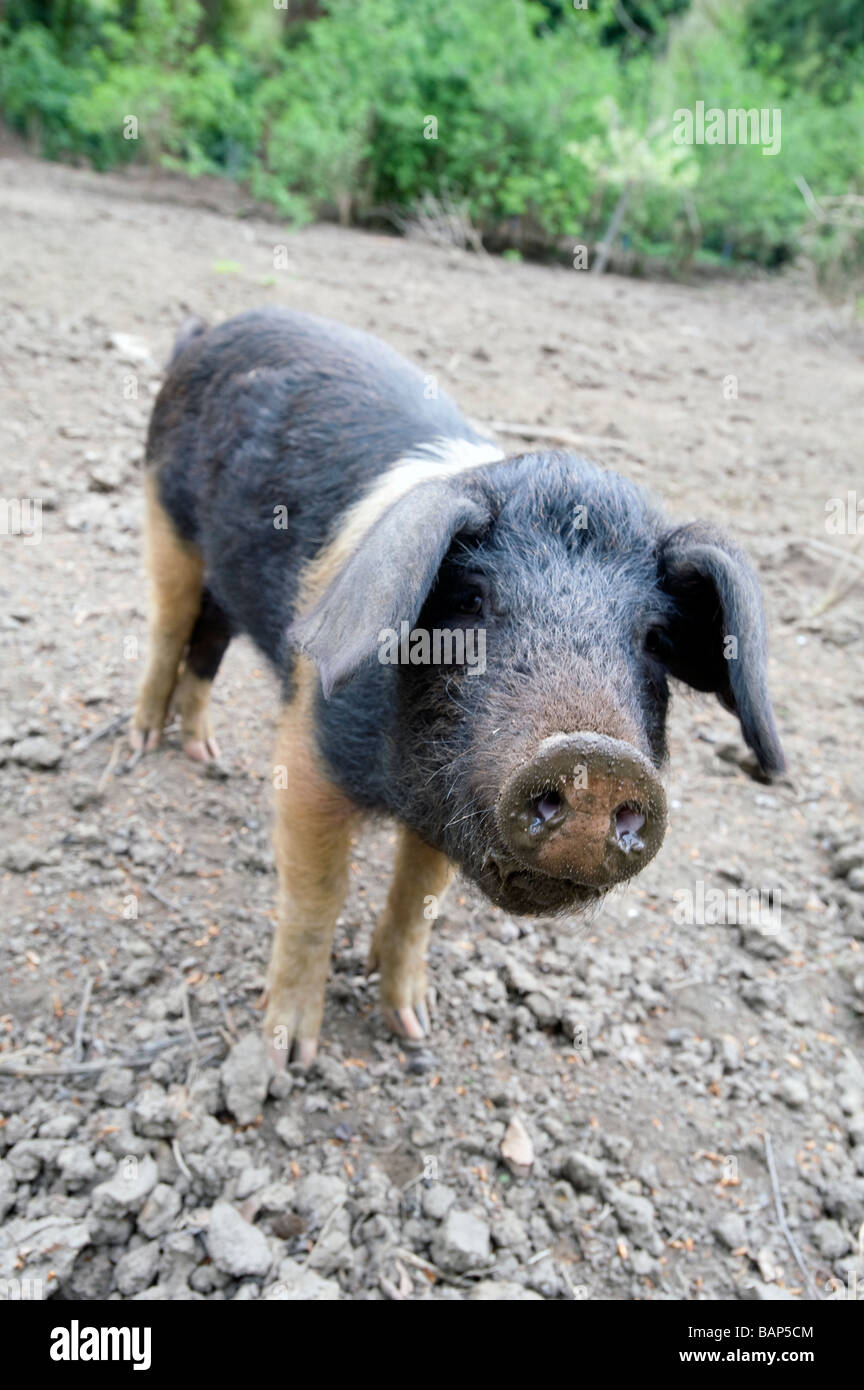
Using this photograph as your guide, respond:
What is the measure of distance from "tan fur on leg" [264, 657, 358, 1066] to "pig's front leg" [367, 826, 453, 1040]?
22 centimetres

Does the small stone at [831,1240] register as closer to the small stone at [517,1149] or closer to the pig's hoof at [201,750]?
the small stone at [517,1149]

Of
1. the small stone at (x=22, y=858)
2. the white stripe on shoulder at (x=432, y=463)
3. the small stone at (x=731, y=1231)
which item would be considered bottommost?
the small stone at (x=731, y=1231)

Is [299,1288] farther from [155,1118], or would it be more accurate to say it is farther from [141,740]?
[141,740]

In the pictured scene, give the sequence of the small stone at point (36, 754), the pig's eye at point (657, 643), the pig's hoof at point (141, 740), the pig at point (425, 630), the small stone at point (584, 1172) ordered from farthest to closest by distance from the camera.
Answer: the pig's hoof at point (141, 740) → the small stone at point (36, 754) → the small stone at point (584, 1172) → the pig's eye at point (657, 643) → the pig at point (425, 630)

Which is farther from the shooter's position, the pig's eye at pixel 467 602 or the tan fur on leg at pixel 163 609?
the tan fur on leg at pixel 163 609

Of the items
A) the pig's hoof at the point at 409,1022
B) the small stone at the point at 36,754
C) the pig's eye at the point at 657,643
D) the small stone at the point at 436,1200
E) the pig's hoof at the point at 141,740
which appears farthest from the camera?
the pig's hoof at the point at 141,740

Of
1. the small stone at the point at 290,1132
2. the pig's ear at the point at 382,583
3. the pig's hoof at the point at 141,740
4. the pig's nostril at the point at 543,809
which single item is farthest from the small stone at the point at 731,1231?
the pig's hoof at the point at 141,740

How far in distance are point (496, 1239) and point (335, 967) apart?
112 cm

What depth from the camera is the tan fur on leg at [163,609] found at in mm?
4242

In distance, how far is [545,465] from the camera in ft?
8.23

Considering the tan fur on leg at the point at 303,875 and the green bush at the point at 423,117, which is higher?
the green bush at the point at 423,117

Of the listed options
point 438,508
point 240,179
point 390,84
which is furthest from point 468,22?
point 438,508

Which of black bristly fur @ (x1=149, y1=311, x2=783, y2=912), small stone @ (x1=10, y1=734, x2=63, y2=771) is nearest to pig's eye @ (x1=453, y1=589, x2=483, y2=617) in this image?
black bristly fur @ (x1=149, y1=311, x2=783, y2=912)

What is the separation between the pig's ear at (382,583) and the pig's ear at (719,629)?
0.56 meters
